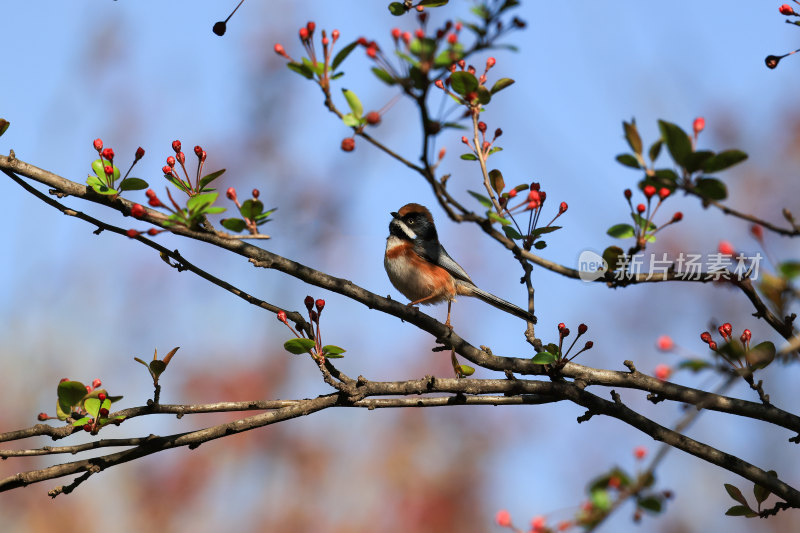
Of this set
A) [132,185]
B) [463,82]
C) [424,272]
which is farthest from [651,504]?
[424,272]

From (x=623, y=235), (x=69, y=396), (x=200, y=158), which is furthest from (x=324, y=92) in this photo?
(x=69, y=396)

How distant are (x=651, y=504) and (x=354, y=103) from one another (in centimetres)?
176

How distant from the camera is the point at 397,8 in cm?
335

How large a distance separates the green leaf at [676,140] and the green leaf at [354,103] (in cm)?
111

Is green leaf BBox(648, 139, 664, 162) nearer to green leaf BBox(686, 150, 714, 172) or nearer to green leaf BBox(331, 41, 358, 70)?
green leaf BBox(686, 150, 714, 172)

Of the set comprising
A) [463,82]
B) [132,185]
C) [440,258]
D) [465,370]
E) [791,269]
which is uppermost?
[440,258]

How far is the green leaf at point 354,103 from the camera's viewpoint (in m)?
2.87

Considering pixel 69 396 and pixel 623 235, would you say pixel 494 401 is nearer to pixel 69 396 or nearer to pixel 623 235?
pixel 623 235

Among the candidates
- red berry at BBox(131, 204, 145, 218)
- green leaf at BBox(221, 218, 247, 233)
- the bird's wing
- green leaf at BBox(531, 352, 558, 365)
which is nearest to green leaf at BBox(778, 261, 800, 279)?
green leaf at BBox(531, 352, 558, 365)

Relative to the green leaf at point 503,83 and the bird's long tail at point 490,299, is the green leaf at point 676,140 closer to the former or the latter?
the green leaf at point 503,83

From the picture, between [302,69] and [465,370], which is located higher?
[302,69]

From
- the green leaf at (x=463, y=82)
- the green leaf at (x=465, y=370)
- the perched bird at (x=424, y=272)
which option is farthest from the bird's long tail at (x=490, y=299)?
the green leaf at (x=463, y=82)

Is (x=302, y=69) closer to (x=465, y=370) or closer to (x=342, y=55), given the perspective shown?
(x=342, y=55)

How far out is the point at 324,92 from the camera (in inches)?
110
